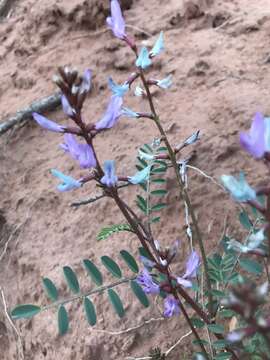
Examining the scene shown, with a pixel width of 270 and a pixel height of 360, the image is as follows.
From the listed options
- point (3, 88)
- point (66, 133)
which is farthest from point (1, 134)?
point (66, 133)

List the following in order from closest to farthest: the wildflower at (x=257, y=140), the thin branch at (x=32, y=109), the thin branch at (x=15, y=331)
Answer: the wildflower at (x=257, y=140)
the thin branch at (x=15, y=331)
the thin branch at (x=32, y=109)

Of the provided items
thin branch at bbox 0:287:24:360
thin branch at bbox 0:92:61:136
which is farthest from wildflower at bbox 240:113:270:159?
thin branch at bbox 0:92:61:136

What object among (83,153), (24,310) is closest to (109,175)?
(83,153)

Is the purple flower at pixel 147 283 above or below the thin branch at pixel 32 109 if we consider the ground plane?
above

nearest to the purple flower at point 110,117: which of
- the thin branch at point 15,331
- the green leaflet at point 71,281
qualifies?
the green leaflet at point 71,281

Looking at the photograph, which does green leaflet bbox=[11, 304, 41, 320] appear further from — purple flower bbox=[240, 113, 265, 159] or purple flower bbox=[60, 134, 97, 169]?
purple flower bbox=[240, 113, 265, 159]

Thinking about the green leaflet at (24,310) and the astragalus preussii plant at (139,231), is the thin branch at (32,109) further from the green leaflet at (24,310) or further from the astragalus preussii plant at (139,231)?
the green leaflet at (24,310)

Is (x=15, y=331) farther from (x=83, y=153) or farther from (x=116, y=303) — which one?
(x=83, y=153)
